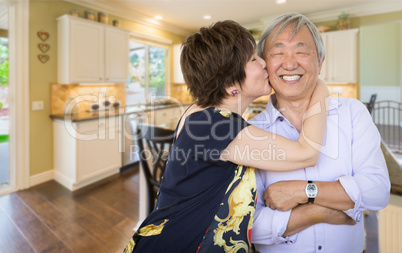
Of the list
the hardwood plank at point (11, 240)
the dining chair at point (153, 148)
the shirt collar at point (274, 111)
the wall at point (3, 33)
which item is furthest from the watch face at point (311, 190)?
the wall at point (3, 33)

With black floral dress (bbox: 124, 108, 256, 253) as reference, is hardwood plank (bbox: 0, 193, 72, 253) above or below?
below

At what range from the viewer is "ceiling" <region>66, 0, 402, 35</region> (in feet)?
13.7

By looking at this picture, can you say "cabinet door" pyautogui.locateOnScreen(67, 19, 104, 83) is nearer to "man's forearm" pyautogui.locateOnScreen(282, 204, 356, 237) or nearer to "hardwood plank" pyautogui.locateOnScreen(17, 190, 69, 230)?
"hardwood plank" pyautogui.locateOnScreen(17, 190, 69, 230)

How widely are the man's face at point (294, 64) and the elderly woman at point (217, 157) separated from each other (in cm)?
13

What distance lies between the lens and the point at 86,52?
364 centimetres

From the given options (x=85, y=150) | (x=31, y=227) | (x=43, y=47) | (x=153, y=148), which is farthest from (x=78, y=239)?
(x=43, y=47)

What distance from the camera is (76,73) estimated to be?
355 centimetres

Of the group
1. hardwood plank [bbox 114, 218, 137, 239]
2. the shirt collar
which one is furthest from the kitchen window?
the shirt collar

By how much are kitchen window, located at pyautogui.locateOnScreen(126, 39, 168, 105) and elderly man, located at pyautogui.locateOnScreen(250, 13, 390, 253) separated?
437 centimetres

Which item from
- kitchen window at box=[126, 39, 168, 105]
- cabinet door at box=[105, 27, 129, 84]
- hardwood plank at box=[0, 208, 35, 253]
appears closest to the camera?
hardwood plank at box=[0, 208, 35, 253]

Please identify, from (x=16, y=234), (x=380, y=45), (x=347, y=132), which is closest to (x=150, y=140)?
(x=347, y=132)

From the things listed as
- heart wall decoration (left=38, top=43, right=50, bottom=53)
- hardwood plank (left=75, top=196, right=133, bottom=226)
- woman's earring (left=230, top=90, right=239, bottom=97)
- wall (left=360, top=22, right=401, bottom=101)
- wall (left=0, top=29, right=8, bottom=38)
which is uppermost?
wall (left=360, top=22, right=401, bottom=101)

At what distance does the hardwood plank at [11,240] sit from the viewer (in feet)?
6.85

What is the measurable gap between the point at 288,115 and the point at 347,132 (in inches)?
10.4
